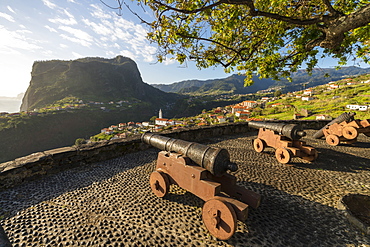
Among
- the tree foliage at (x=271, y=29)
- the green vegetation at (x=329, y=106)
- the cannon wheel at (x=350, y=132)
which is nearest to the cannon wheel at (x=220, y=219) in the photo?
the tree foliage at (x=271, y=29)

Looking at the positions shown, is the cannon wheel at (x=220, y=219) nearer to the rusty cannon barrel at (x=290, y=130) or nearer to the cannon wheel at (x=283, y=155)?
the cannon wheel at (x=283, y=155)

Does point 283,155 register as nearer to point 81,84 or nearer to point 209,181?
point 209,181

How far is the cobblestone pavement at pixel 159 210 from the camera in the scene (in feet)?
7.08

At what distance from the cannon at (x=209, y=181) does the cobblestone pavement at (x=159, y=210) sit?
284mm

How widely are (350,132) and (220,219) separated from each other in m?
7.42

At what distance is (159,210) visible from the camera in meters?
2.73

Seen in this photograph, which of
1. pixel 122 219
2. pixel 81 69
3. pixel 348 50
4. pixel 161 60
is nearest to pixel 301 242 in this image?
pixel 122 219

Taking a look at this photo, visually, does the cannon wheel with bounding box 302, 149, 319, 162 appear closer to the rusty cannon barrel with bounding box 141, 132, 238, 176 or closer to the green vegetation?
the rusty cannon barrel with bounding box 141, 132, 238, 176

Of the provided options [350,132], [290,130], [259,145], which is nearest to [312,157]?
[290,130]

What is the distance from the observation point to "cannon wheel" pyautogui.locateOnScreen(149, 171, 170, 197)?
2.98 meters

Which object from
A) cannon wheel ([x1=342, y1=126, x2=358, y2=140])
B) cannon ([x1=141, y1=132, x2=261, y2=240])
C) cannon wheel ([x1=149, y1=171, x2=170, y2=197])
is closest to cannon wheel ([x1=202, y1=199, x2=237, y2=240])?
cannon ([x1=141, y1=132, x2=261, y2=240])

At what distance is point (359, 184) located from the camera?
358cm

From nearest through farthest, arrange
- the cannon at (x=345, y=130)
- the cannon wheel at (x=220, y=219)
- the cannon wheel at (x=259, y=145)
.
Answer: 1. the cannon wheel at (x=220, y=219)
2. the cannon wheel at (x=259, y=145)
3. the cannon at (x=345, y=130)

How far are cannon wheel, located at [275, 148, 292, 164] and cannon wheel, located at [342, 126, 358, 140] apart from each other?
3754 millimetres
